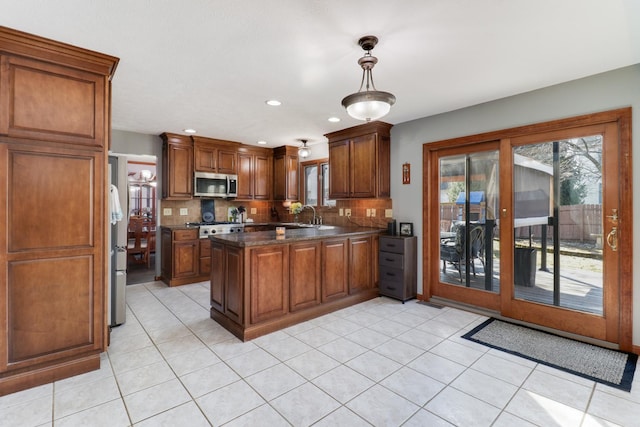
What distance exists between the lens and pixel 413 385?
217cm

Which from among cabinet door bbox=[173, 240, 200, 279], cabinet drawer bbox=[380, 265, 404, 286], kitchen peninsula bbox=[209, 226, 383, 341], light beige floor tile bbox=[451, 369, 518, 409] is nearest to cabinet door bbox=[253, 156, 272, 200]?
cabinet door bbox=[173, 240, 200, 279]

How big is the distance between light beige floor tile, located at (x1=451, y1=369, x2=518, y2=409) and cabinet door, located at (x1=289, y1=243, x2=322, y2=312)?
1669 millimetres

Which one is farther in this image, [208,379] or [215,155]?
[215,155]

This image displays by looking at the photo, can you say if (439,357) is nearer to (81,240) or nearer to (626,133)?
(626,133)

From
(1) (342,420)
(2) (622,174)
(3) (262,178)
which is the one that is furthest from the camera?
(3) (262,178)

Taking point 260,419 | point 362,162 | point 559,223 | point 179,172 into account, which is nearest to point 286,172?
point 179,172

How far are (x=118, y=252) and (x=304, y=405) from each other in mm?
2516

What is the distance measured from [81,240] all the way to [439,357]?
298 centimetres

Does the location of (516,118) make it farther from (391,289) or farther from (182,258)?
(182,258)

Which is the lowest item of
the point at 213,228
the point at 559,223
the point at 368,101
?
the point at 213,228

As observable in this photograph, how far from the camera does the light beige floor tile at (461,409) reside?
5.94ft

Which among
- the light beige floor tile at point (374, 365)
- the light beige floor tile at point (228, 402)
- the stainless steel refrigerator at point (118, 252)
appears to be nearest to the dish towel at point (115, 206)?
the stainless steel refrigerator at point (118, 252)

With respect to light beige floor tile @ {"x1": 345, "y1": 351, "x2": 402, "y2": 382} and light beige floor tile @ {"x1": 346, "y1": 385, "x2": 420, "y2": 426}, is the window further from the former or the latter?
light beige floor tile @ {"x1": 346, "y1": 385, "x2": 420, "y2": 426}

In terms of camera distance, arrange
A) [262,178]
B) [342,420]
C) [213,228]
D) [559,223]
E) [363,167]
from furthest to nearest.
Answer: [262,178], [213,228], [363,167], [559,223], [342,420]
